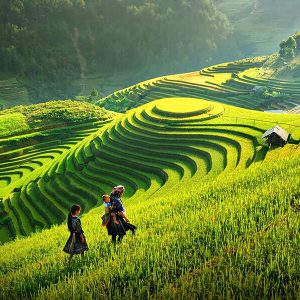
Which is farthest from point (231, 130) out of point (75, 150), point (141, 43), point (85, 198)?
point (141, 43)

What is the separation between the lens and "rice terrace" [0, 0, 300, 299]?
843 cm

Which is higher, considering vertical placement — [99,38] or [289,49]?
[99,38]

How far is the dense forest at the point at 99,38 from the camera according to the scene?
130 m

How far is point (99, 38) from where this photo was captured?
156 metres

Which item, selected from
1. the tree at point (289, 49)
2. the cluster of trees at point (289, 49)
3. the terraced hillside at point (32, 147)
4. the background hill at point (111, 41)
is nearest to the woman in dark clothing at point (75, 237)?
the terraced hillside at point (32, 147)

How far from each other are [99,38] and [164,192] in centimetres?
13976

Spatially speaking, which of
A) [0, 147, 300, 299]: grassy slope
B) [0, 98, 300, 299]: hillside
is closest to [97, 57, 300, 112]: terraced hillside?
[0, 98, 300, 299]: hillside

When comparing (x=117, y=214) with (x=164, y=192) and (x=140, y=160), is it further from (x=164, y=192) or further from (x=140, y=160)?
(x=140, y=160)

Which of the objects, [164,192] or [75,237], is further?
[164,192]

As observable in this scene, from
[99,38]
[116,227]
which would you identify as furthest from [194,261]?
[99,38]

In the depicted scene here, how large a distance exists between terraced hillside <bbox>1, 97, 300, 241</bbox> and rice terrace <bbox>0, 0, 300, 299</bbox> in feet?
0.54

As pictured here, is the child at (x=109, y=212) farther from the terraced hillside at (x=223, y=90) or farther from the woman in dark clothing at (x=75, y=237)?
the terraced hillside at (x=223, y=90)

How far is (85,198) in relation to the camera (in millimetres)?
34875

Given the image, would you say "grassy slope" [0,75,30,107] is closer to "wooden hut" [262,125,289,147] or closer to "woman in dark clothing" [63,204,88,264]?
"wooden hut" [262,125,289,147]
